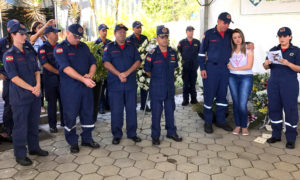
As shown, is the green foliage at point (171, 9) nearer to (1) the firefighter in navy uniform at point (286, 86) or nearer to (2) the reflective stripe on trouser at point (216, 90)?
(2) the reflective stripe on trouser at point (216, 90)

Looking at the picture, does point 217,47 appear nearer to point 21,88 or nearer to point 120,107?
point 120,107

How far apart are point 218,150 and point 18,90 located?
118 inches

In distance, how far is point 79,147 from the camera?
14.0 feet

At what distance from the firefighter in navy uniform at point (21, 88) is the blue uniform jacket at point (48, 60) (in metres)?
0.84

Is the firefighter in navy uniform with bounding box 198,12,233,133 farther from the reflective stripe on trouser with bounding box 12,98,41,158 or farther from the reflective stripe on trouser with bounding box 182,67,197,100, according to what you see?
the reflective stripe on trouser with bounding box 12,98,41,158

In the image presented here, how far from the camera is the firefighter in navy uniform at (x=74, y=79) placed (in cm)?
374

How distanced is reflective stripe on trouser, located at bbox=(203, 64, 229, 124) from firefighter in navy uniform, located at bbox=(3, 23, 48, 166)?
284cm

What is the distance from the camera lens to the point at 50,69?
14.7ft

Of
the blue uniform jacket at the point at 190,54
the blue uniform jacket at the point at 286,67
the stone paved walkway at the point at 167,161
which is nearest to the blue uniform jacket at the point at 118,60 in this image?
the stone paved walkway at the point at 167,161

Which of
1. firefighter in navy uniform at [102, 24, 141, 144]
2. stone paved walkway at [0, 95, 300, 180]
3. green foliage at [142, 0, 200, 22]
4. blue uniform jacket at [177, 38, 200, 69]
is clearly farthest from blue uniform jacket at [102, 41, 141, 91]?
green foliage at [142, 0, 200, 22]

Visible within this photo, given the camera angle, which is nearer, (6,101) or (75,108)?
(75,108)

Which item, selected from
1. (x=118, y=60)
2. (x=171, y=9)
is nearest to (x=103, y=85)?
(x=118, y=60)

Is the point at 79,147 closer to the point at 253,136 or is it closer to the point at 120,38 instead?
the point at 120,38

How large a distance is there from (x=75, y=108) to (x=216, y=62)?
249 centimetres
